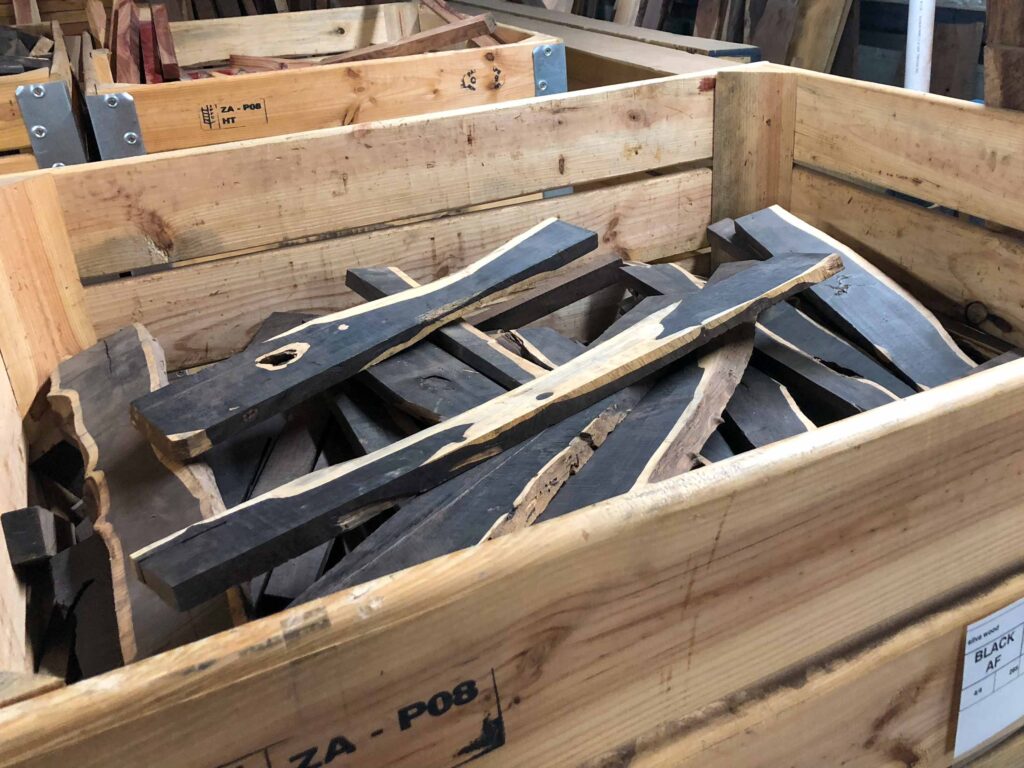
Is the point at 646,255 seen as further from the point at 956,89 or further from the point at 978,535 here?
the point at 956,89

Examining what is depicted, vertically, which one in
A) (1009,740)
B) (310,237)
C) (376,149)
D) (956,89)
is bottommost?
(1009,740)

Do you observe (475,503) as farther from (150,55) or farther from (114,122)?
(150,55)

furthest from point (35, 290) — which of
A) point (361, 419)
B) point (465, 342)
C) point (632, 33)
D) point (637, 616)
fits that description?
point (632, 33)

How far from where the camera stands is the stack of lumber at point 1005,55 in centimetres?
145

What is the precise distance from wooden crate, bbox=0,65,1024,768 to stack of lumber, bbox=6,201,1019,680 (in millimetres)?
137

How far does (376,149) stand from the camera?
5.88 feet

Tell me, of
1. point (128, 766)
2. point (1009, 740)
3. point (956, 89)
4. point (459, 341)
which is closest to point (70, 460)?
point (459, 341)

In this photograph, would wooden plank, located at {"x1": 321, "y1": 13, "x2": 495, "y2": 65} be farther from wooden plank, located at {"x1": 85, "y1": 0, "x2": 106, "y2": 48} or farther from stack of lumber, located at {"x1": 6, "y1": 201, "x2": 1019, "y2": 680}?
wooden plank, located at {"x1": 85, "y1": 0, "x2": 106, "y2": 48}

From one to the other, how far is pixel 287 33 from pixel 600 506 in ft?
11.9

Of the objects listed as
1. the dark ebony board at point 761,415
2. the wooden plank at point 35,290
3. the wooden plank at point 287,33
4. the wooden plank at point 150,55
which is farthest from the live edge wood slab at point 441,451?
the wooden plank at point 287,33

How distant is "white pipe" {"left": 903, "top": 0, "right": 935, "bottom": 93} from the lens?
2.49 metres

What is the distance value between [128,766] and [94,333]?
4.15 ft

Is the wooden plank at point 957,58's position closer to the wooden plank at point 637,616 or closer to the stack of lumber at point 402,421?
the stack of lumber at point 402,421

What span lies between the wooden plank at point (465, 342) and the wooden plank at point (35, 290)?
545 millimetres
